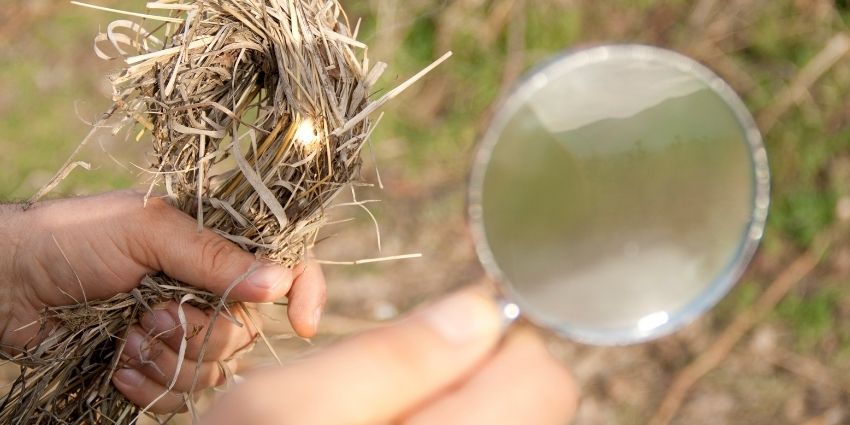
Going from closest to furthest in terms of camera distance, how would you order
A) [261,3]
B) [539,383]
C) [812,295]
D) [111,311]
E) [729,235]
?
[539,383], [261,3], [111,311], [729,235], [812,295]

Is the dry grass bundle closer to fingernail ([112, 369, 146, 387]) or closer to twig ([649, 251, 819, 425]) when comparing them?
fingernail ([112, 369, 146, 387])

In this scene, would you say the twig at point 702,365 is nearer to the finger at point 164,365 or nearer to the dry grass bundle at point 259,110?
the finger at point 164,365

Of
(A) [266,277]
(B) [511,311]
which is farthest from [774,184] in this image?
(A) [266,277]

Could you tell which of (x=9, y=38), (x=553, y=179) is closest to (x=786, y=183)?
(x=553, y=179)

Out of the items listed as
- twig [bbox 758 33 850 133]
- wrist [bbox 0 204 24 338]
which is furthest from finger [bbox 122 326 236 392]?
twig [bbox 758 33 850 133]

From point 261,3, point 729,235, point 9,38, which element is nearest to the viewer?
point 261,3

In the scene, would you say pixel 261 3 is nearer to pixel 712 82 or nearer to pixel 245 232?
pixel 245 232
